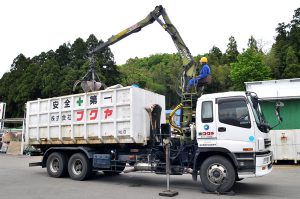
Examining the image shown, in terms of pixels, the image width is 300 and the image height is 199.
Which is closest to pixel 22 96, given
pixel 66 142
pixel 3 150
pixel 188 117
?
pixel 3 150

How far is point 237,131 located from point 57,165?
23.1 feet

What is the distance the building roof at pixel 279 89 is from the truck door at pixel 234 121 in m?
8.80

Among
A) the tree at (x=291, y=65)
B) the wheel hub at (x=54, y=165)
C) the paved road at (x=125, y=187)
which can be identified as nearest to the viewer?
the paved road at (x=125, y=187)

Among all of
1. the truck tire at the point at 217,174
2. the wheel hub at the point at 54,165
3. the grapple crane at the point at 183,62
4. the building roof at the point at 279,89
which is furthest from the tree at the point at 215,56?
the truck tire at the point at 217,174

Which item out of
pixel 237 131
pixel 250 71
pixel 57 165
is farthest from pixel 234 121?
pixel 250 71

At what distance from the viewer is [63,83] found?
41.4 metres

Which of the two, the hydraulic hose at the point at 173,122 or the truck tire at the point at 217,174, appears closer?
the truck tire at the point at 217,174

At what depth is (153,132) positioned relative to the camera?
36.3ft

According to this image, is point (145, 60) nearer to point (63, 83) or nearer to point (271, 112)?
point (63, 83)

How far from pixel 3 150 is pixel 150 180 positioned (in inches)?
703

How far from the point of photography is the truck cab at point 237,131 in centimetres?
885

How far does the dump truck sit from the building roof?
753cm

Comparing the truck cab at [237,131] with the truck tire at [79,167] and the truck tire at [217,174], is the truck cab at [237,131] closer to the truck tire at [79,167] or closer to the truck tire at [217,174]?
the truck tire at [217,174]

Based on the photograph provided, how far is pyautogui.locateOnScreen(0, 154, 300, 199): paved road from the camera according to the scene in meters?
9.18
